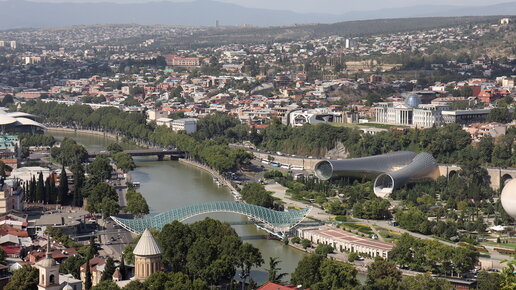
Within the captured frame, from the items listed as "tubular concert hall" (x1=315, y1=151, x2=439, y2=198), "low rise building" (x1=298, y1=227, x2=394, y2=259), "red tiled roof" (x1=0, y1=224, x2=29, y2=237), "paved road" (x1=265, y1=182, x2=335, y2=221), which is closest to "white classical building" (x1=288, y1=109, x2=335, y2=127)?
"tubular concert hall" (x1=315, y1=151, x2=439, y2=198)

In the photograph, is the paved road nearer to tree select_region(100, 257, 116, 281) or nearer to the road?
the road

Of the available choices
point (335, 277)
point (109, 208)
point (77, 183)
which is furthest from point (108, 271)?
point (77, 183)

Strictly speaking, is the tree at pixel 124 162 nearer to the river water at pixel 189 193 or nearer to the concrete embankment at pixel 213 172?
the river water at pixel 189 193

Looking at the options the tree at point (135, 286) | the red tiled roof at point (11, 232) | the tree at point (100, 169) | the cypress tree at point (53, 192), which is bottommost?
the tree at point (100, 169)

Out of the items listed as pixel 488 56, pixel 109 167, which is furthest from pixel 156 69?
pixel 109 167

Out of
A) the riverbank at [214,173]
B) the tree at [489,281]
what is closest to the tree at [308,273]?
the tree at [489,281]

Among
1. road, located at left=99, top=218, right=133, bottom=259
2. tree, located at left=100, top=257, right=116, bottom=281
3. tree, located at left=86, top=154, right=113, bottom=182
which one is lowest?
tree, located at left=86, top=154, right=113, bottom=182
